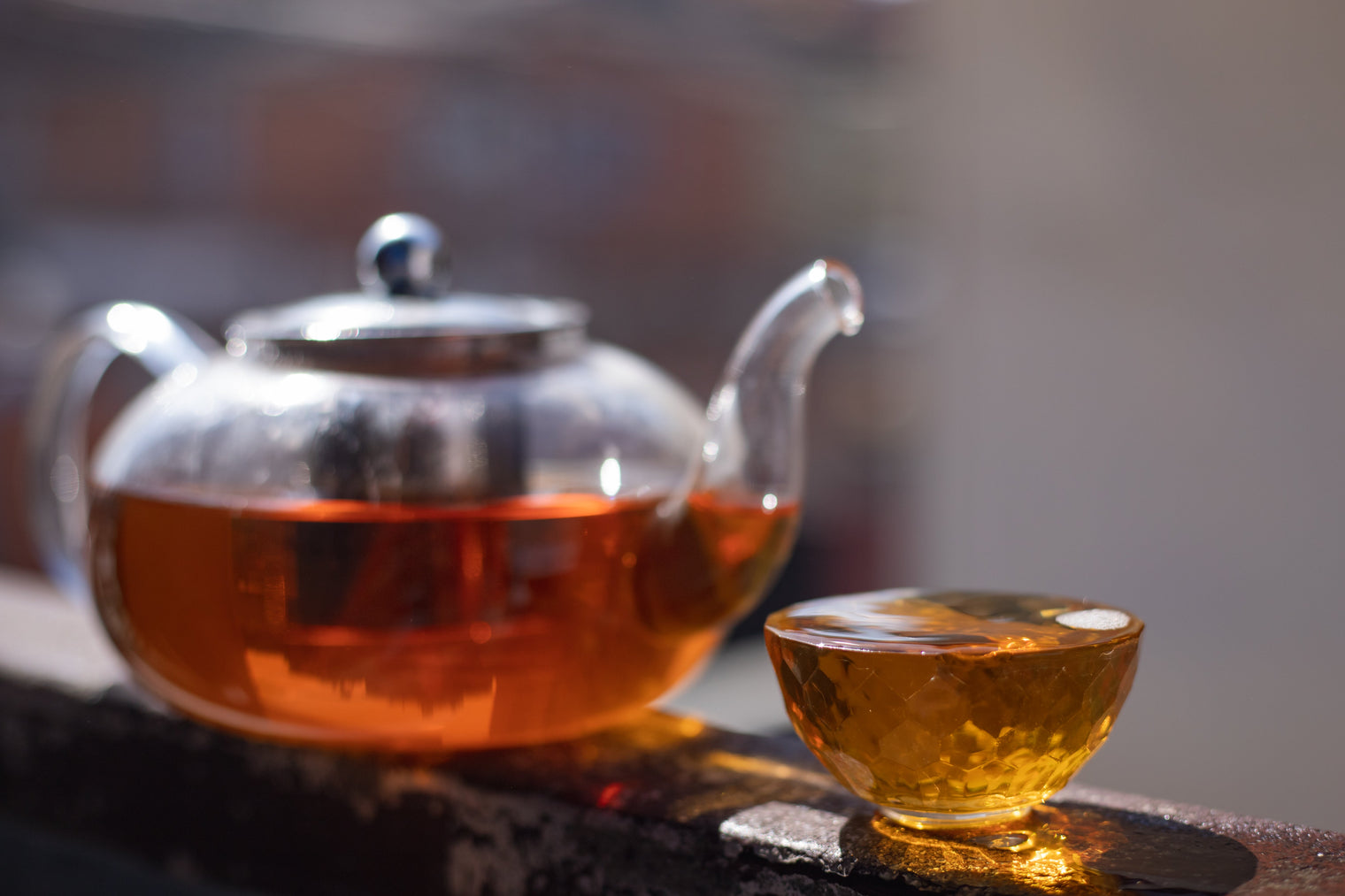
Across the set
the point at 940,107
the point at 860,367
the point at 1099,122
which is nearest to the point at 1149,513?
the point at 1099,122

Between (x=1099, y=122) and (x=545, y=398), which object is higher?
(x=1099, y=122)

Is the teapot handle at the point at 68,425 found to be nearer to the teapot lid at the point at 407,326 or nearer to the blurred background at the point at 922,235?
the teapot lid at the point at 407,326

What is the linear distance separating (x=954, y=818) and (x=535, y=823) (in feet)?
0.46

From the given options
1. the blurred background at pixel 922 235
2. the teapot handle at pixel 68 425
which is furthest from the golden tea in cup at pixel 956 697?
the blurred background at pixel 922 235

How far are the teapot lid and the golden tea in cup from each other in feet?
0.49

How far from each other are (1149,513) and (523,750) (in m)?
1.02

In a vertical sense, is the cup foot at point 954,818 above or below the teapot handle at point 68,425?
below

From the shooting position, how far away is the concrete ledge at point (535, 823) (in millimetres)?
336

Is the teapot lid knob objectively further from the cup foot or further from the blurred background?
the blurred background

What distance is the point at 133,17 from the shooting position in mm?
2986

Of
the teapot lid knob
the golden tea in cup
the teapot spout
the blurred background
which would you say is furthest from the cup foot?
the blurred background

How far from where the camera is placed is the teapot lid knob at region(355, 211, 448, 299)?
468 mm

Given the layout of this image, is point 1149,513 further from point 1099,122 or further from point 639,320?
point 639,320

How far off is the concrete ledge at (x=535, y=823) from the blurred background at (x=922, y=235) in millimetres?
511
